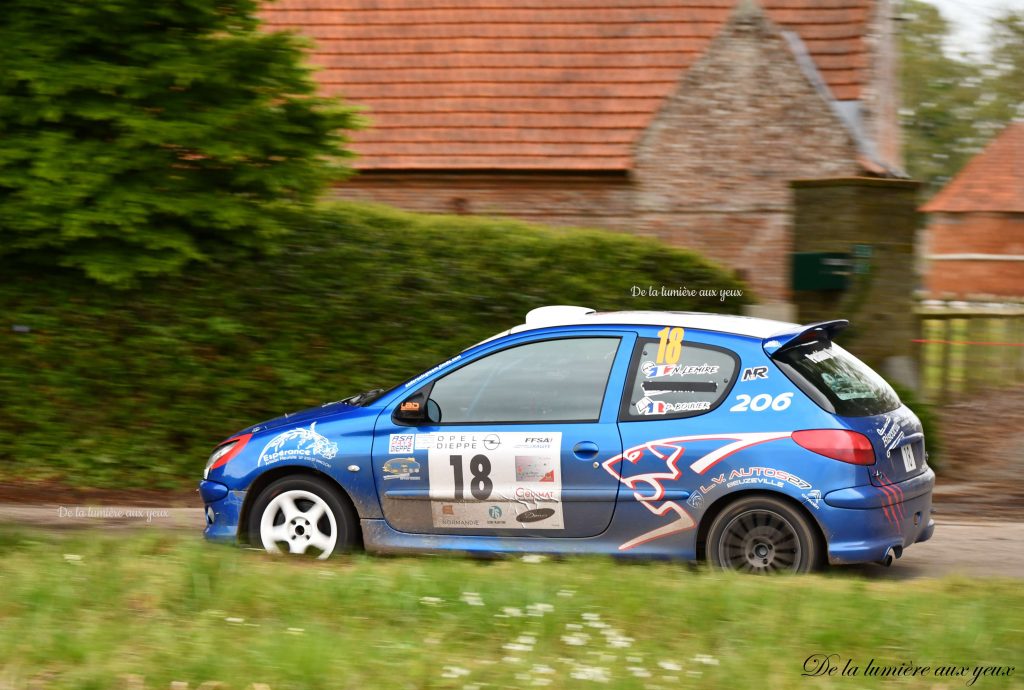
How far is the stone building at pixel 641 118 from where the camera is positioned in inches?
757

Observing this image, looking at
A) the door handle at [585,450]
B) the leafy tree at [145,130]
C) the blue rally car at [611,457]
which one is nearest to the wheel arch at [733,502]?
the blue rally car at [611,457]

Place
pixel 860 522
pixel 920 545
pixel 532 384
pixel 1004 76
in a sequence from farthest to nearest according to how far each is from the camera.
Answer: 1. pixel 1004 76
2. pixel 920 545
3. pixel 532 384
4. pixel 860 522

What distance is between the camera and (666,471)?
21.7 feet

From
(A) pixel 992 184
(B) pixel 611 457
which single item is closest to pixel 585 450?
(B) pixel 611 457

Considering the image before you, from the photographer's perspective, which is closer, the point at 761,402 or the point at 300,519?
the point at 761,402

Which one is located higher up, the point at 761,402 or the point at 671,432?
the point at 761,402

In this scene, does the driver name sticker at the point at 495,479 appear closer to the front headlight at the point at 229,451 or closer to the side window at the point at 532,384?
the side window at the point at 532,384

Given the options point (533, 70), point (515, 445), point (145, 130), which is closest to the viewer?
point (515, 445)

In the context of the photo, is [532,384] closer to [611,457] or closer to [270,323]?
[611,457]

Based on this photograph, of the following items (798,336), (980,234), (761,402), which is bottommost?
(761,402)

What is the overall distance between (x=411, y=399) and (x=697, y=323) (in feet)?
5.74

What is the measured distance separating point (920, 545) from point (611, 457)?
2805mm

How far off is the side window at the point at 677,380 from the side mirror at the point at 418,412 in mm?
1116

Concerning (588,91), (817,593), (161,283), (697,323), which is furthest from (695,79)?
(817,593)
